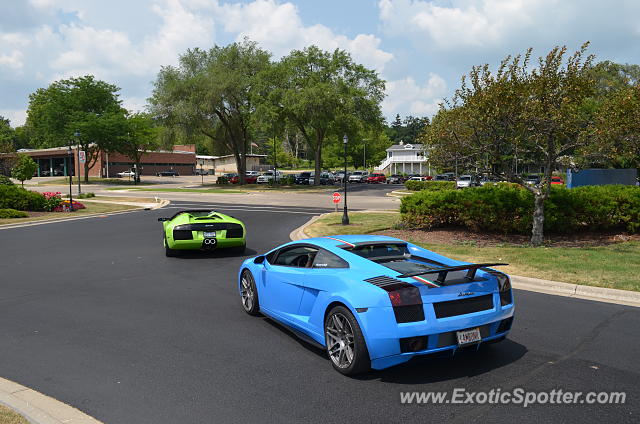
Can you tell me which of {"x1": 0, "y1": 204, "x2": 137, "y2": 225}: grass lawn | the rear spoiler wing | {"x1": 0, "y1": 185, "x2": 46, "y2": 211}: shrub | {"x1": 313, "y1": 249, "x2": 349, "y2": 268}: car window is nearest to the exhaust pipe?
{"x1": 313, "y1": 249, "x2": 349, "y2": 268}: car window

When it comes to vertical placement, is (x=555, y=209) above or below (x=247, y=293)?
above

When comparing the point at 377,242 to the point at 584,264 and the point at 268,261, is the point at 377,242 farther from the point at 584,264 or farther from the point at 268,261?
the point at 584,264

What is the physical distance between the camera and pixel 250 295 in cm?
711

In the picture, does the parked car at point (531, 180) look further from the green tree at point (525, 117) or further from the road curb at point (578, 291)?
the road curb at point (578, 291)

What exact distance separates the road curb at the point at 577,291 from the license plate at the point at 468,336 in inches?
173

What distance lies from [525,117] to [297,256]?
321 inches

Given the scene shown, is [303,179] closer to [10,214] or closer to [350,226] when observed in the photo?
[10,214]

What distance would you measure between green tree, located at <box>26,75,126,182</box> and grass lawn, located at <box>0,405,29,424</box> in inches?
2556

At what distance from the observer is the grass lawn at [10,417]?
12.4 ft

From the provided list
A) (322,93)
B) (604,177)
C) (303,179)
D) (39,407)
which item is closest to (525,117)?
(39,407)

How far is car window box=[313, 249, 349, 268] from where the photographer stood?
538cm

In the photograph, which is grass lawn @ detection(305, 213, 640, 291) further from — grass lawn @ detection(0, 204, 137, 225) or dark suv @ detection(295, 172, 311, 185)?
dark suv @ detection(295, 172, 311, 185)

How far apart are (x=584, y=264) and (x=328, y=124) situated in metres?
38.5

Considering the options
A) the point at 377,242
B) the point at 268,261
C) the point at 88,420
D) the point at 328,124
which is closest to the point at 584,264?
the point at 377,242
